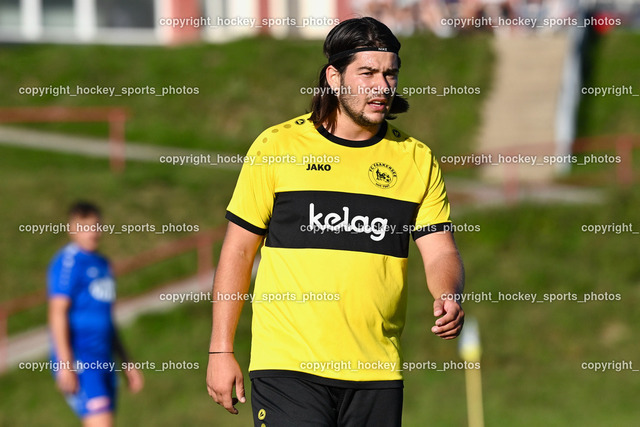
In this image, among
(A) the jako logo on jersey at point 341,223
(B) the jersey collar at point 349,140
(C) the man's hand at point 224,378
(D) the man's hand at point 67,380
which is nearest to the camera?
(C) the man's hand at point 224,378

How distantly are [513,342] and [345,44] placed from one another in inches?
381

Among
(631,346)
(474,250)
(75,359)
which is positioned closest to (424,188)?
(75,359)

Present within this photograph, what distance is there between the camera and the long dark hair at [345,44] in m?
4.62

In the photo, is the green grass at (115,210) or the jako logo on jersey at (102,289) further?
the green grass at (115,210)

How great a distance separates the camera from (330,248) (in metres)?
4.52

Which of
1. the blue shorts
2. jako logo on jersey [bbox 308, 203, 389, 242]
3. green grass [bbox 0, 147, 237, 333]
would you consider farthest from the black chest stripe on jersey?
green grass [bbox 0, 147, 237, 333]

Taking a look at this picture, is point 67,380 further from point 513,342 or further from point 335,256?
point 513,342

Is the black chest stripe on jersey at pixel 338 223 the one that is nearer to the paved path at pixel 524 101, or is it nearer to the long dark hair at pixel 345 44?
the long dark hair at pixel 345 44

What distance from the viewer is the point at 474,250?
1570 centimetres

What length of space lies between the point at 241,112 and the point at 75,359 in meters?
14.4

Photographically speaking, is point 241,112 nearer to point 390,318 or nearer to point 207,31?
point 207,31

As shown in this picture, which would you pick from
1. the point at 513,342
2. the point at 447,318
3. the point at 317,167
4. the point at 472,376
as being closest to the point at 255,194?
the point at 317,167

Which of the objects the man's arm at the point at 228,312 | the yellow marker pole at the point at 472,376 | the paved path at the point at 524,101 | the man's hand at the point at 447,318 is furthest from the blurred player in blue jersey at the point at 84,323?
the paved path at the point at 524,101

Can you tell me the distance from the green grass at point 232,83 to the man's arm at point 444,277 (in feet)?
52.1
